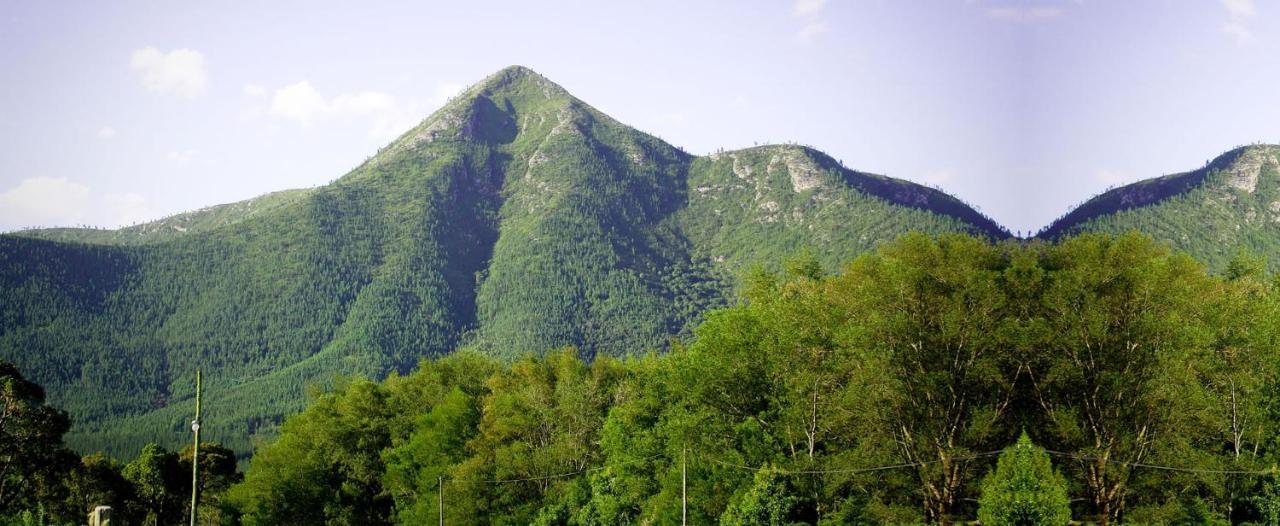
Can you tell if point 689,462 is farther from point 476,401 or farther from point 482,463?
point 476,401

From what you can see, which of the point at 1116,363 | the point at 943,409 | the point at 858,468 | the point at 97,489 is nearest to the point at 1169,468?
the point at 1116,363

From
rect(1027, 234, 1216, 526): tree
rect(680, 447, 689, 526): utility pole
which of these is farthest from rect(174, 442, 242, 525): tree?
rect(1027, 234, 1216, 526): tree

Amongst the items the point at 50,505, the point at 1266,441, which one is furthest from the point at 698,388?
the point at 50,505

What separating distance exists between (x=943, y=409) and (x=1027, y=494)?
11267 millimetres

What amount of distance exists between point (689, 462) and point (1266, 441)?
93.4 feet

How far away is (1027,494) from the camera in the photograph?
3500 centimetres

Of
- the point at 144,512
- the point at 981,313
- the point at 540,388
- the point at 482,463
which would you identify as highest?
the point at 981,313

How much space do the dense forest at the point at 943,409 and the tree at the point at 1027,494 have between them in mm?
69

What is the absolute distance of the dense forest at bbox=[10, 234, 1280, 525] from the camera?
42.2 metres

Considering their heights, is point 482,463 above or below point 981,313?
below

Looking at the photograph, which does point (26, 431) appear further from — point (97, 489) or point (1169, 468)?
point (1169, 468)

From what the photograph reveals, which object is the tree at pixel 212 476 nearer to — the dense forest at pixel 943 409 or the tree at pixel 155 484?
the tree at pixel 155 484

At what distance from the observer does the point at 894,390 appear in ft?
152

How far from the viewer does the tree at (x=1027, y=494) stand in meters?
35.0
